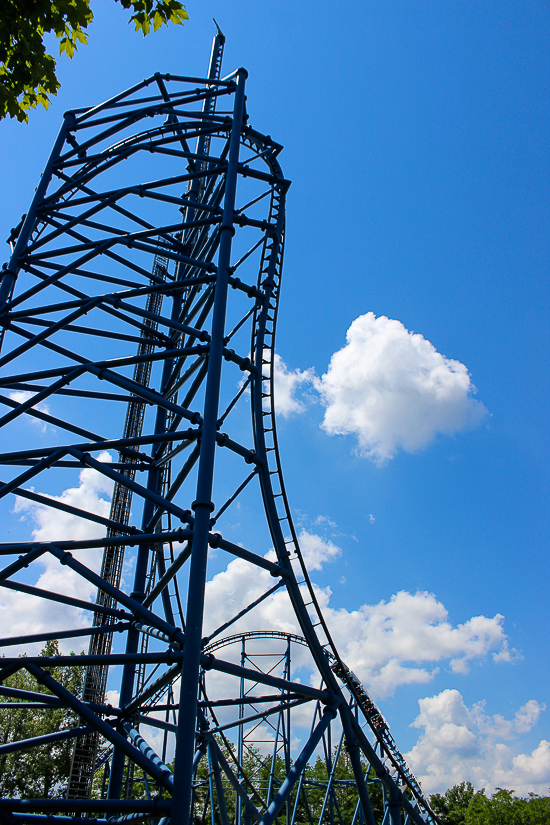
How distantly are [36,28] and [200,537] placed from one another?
4.55 m

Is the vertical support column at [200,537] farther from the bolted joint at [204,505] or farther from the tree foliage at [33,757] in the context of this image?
the tree foliage at [33,757]

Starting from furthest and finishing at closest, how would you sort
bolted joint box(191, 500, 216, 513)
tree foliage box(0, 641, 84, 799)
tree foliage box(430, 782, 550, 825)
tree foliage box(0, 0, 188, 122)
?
tree foliage box(430, 782, 550, 825) < tree foliage box(0, 641, 84, 799) < bolted joint box(191, 500, 216, 513) < tree foliage box(0, 0, 188, 122)

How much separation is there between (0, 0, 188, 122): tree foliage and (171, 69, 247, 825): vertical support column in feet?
8.75

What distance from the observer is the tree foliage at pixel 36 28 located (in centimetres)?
413

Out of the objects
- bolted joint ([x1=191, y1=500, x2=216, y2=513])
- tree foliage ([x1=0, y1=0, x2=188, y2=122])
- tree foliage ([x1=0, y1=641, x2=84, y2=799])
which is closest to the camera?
tree foliage ([x1=0, y1=0, x2=188, y2=122])

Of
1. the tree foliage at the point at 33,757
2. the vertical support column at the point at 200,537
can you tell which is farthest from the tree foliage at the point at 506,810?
the vertical support column at the point at 200,537

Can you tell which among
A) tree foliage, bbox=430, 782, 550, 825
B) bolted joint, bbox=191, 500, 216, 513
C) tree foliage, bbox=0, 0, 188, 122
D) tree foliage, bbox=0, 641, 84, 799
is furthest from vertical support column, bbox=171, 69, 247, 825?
tree foliage, bbox=430, 782, 550, 825

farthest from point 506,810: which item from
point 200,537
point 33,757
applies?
point 200,537

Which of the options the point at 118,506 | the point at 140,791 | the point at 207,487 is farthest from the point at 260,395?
the point at 140,791

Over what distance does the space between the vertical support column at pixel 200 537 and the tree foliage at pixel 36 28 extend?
267cm

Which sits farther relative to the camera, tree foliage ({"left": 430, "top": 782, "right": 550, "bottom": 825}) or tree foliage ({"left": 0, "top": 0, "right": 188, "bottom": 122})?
tree foliage ({"left": 430, "top": 782, "right": 550, "bottom": 825})

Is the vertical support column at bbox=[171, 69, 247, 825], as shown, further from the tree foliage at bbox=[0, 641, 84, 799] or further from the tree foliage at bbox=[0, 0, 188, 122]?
the tree foliage at bbox=[0, 641, 84, 799]

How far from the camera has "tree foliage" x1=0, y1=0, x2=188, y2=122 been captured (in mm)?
4133

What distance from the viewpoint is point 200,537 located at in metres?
5.29
